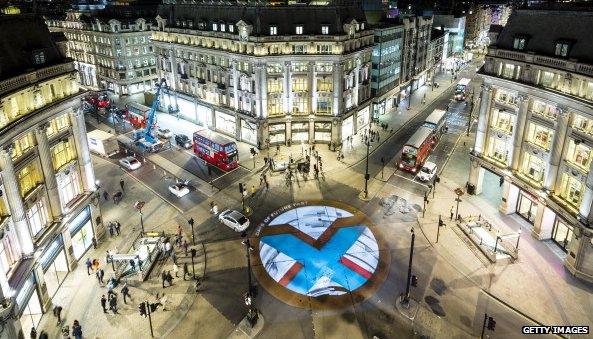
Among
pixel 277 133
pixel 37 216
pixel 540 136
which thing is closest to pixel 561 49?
pixel 540 136

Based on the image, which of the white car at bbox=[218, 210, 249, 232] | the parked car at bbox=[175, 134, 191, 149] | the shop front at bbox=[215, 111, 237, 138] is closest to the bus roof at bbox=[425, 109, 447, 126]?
the shop front at bbox=[215, 111, 237, 138]

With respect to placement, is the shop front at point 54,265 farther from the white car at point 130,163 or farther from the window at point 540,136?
the window at point 540,136

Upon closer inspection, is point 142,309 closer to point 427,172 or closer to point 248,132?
point 427,172

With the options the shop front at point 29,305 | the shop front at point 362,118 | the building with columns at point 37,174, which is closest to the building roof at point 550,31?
the shop front at point 362,118

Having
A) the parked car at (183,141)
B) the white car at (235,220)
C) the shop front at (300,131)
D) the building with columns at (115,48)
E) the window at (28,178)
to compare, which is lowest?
the white car at (235,220)

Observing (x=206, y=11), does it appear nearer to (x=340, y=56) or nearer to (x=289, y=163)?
(x=340, y=56)

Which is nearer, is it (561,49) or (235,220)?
(561,49)
